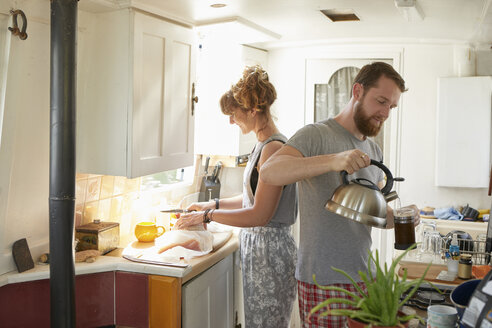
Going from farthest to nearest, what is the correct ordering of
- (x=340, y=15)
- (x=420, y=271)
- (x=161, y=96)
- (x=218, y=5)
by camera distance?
(x=340, y=15) → (x=161, y=96) → (x=218, y=5) → (x=420, y=271)

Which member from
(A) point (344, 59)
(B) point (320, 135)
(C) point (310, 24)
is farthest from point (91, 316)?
(A) point (344, 59)

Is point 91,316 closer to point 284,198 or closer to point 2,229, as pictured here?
point 2,229

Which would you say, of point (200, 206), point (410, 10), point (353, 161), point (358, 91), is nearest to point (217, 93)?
point (200, 206)

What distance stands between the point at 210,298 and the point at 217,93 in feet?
5.42

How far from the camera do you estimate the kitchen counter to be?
2264mm

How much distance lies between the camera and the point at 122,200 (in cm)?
312

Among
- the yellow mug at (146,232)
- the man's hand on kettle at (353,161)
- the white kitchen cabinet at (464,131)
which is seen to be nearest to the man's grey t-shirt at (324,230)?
the man's hand on kettle at (353,161)

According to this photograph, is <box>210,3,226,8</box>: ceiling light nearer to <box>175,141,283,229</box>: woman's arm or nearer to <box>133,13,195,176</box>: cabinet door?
<box>133,13,195,176</box>: cabinet door

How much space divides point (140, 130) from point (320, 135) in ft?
3.48

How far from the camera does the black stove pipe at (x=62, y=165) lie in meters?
2.17

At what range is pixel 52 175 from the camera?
2178mm

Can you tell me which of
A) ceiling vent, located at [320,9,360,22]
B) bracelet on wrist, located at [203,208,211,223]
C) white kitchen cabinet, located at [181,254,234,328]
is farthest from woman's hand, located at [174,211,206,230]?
ceiling vent, located at [320,9,360,22]

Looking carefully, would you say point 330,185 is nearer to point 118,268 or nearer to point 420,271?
point 420,271

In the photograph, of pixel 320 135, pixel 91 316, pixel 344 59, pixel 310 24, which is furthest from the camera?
pixel 344 59
